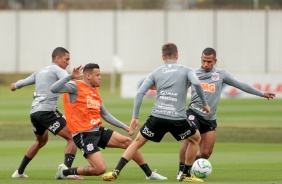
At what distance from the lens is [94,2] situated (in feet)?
244

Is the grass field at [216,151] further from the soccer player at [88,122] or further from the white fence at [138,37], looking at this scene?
the white fence at [138,37]

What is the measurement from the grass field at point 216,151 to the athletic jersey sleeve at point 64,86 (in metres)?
1.40

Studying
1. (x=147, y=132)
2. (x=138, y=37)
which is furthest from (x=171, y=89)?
(x=138, y=37)

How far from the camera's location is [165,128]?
46.2 ft

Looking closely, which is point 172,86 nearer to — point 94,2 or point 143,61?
point 143,61

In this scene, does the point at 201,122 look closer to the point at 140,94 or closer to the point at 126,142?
the point at 126,142

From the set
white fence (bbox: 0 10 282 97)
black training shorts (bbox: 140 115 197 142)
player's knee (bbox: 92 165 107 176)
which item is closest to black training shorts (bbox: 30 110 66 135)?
player's knee (bbox: 92 165 107 176)

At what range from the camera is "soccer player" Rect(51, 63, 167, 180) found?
14195 millimetres

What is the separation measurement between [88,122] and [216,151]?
6.67m

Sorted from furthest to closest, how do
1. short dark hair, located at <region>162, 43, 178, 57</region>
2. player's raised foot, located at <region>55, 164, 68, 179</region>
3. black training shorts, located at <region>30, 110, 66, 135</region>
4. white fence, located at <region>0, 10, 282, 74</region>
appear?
1. white fence, located at <region>0, 10, 282, 74</region>
2. black training shorts, located at <region>30, 110, 66, 135</region>
3. player's raised foot, located at <region>55, 164, 68, 179</region>
4. short dark hair, located at <region>162, 43, 178, 57</region>

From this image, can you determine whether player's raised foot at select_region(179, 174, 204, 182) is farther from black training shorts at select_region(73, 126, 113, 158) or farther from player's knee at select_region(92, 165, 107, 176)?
black training shorts at select_region(73, 126, 113, 158)

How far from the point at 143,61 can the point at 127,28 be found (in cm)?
247

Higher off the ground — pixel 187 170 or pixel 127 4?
pixel 127 4

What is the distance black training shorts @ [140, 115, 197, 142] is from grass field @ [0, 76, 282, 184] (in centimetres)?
77
